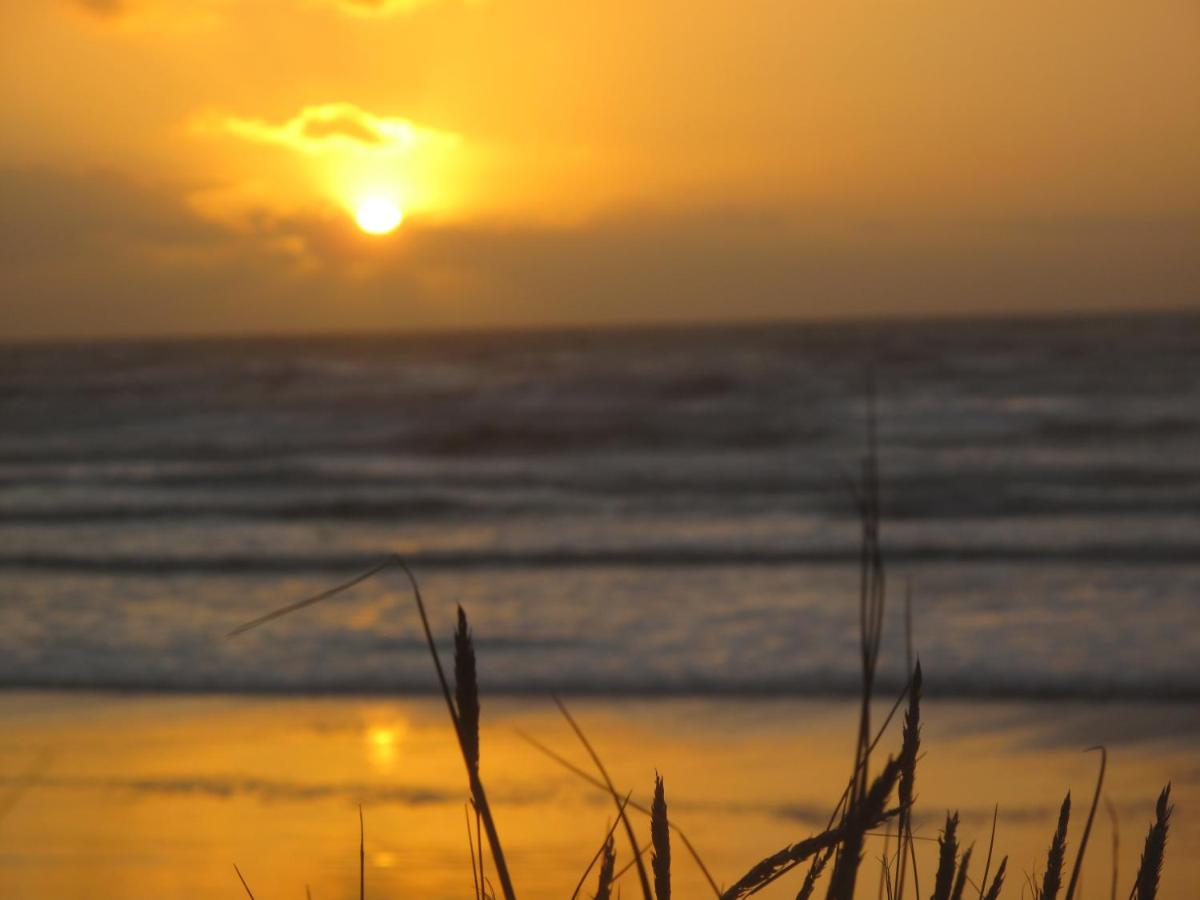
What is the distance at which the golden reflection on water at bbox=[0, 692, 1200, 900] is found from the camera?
4.26 metres

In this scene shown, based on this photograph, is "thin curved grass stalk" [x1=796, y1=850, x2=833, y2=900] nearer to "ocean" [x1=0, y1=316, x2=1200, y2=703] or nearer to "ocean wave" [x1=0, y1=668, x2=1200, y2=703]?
"ocean" [x1=0, y1=316, x2=1200, y2=703]

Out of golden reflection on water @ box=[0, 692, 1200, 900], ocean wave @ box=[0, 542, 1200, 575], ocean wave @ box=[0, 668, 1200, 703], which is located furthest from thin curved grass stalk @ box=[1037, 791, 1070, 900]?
ocean wave @ box=[0, 542, 1200, 575]

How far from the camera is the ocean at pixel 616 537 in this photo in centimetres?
757

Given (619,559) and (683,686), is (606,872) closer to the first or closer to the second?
(683,686)

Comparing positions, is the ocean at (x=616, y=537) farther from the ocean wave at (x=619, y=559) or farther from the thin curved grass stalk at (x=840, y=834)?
the thin curved grass stalk at (x=840, y=834)

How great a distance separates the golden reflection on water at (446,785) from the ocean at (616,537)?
2.01 ft

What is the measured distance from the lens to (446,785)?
5164 mm

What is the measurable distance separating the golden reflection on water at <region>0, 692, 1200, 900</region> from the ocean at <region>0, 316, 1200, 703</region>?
61 centimetres

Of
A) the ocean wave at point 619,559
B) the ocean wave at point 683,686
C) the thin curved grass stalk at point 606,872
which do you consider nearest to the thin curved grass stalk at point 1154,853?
the thin curved grass stalk at point 606,872

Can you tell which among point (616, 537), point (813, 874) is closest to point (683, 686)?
point (616, 537)

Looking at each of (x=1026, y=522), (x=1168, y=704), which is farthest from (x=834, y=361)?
(x=1168, y=704)

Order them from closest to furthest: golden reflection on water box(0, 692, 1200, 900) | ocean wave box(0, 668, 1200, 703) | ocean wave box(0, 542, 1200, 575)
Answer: golden reflection on water box(0, 692, 1200, 900) < ocean wave box(0, 668, 1200, 703) < ocean wave box(0, 542, 1200, 575)

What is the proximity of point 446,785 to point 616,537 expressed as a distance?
24.4 feet

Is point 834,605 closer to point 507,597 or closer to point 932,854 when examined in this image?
point 507,597
